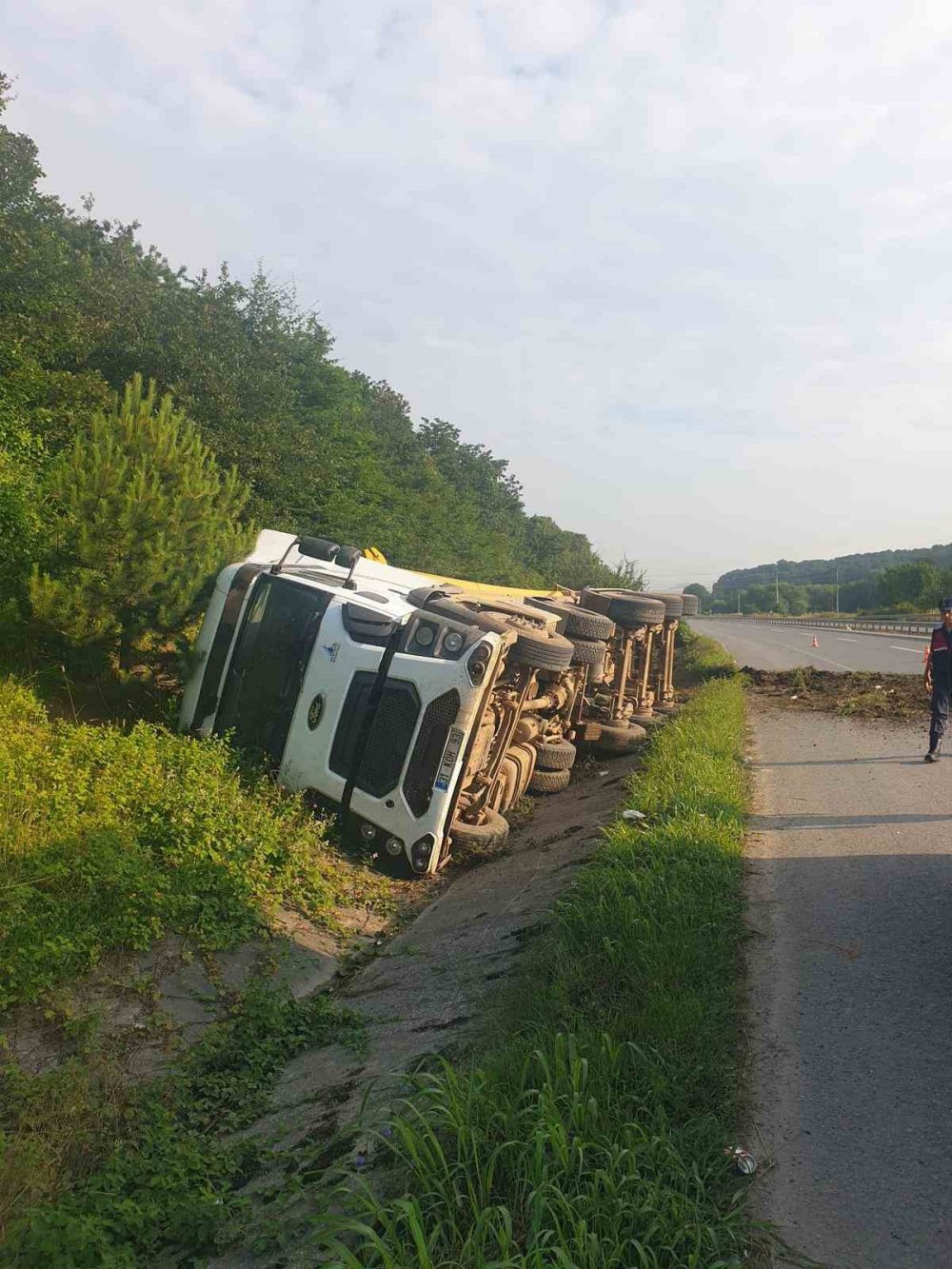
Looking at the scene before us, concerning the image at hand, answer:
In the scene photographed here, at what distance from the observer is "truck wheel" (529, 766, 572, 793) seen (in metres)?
10.5

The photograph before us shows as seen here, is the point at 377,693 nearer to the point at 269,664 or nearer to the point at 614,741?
the point at 269,664

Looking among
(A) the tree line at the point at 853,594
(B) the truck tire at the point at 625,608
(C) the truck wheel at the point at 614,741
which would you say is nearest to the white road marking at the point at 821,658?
(A) the tree line at the point at 853,594

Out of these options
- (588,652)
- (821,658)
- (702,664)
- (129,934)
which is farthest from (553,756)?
(821,658)

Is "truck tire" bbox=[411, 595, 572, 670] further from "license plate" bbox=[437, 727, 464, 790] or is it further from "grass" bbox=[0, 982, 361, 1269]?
"grass" bbox=[0, 982, 361, 1269]

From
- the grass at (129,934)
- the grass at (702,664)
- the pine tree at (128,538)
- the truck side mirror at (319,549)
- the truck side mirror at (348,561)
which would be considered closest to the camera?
the grass at (129,934)

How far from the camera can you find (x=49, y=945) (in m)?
4.82

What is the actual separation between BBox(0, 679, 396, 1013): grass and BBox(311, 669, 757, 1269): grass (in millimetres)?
2010

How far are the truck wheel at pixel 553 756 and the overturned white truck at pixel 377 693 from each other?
4.24 feet

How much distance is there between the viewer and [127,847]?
5938mm

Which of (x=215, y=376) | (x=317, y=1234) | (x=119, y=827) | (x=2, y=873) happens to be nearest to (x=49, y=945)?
(x=2, y=873)

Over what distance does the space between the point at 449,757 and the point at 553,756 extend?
376cm

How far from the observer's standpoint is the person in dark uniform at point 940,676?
976 cm

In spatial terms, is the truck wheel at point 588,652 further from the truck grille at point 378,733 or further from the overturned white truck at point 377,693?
the truck grille at point 378,733

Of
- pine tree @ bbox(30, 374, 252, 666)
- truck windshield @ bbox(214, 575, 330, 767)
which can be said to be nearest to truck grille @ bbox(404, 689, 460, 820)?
truck windshield @ bbox(214, 575, 330, 767)
